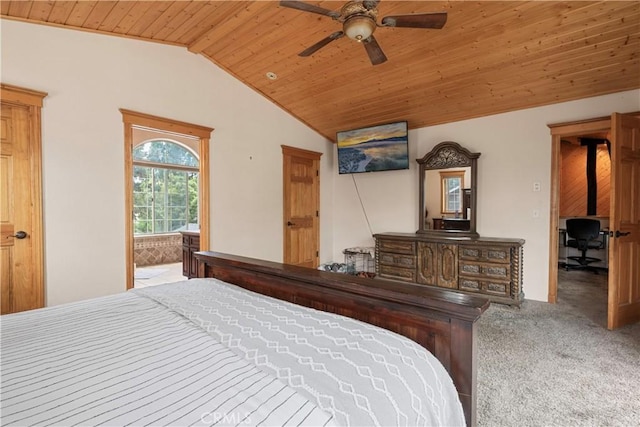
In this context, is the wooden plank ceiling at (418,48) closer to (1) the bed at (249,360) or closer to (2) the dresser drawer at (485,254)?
(2) the dresser drawer at (485,254)

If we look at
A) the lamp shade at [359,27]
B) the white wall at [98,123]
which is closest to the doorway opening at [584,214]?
the lamp shade at [359,27]

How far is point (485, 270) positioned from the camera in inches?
150

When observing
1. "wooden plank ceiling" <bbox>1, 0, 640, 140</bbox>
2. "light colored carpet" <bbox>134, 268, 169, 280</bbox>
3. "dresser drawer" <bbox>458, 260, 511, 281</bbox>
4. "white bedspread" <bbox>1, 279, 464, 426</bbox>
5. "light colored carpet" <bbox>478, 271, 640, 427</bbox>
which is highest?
"wooden plank ceiling" <bbox>1, 0, 640, 140</bbox>

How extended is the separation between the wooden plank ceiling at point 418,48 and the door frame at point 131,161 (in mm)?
893

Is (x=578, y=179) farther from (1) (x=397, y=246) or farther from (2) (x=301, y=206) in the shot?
(2) (x=301, y=206)

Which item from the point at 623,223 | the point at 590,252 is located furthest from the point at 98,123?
the point at 590,252

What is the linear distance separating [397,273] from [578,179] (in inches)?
197

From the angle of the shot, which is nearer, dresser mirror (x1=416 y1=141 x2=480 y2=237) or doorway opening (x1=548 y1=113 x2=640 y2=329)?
doorway opening (x1=548 y1=113 x2=640 y2=329)

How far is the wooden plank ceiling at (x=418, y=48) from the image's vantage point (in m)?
2.69

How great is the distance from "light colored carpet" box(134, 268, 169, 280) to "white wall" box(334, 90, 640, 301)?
4545 millimetres

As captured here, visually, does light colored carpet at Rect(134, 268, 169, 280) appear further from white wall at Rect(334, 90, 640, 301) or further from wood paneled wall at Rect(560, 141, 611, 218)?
wood paneled wall at Rect(560, 141, 611, 218)

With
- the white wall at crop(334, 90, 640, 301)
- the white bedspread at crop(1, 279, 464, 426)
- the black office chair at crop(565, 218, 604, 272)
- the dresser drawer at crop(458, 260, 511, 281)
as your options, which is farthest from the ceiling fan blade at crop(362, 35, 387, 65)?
the black office chair at crop(565, 218, 604, 272)

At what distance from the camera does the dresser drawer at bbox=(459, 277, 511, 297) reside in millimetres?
3670

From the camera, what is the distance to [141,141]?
6621mm
